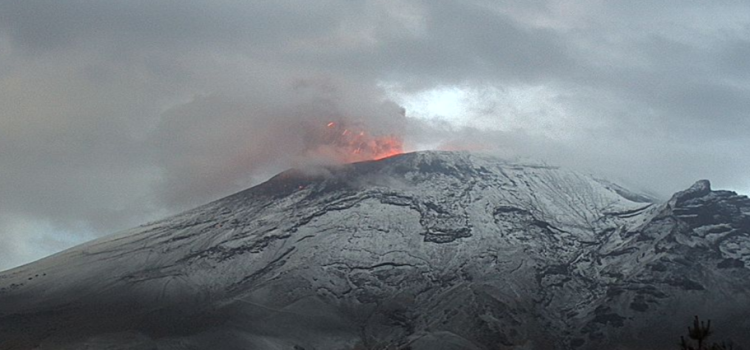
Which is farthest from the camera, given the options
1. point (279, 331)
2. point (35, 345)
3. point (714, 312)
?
point (714, 312)

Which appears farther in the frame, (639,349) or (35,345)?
(639,349)

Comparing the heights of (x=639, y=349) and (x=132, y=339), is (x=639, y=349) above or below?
below

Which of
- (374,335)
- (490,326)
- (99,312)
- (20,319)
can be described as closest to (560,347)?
(490,326)

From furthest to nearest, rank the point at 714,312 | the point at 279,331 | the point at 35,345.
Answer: the point at 714,312
the point at 279,331
the point at 35,345

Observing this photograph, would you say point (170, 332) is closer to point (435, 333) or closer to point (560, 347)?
point (435, 333)

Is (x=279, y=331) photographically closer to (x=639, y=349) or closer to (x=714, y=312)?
(x=639, y=349)

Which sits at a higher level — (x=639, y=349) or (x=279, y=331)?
(x=279, y=331)

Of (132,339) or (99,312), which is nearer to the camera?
(132,339)

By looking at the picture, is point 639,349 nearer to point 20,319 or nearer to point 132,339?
point 132,339

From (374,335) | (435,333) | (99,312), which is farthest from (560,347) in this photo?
(99,312)
